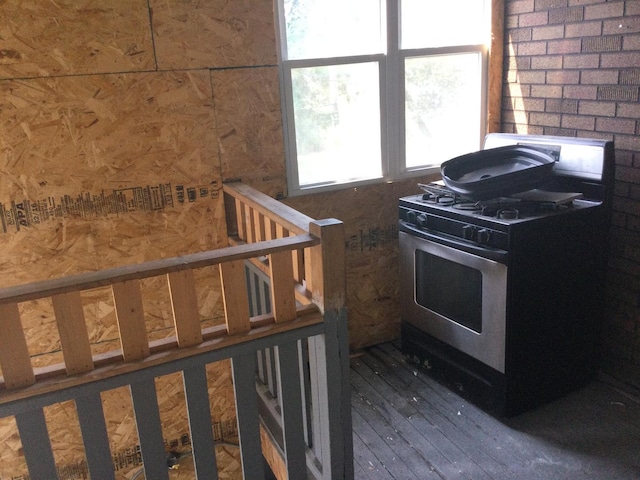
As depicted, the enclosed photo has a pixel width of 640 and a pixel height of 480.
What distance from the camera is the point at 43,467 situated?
161 centimetres

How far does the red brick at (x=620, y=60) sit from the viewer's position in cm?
262

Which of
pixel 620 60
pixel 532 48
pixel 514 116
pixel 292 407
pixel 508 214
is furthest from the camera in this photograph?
pixel 514 116

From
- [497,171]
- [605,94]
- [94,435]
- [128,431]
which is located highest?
[605,94]

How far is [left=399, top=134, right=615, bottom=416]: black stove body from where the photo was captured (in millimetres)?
2469

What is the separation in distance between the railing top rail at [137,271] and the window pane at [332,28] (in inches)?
57.0

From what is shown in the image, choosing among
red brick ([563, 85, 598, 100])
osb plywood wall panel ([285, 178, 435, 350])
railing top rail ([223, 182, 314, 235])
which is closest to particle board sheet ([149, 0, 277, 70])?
railing top rail ([223, 182, 314, 235])

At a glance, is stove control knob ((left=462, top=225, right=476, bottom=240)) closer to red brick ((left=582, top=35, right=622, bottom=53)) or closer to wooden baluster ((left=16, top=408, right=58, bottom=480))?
red brick ((left=582, top=35, right=622, bottom=53))

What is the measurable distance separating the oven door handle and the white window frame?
0.42 meters

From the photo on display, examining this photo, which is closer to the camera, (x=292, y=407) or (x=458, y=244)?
(x=292, y=407)

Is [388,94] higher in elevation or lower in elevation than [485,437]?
higher

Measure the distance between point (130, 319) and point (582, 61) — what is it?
2.57 m

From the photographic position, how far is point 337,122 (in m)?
3.06

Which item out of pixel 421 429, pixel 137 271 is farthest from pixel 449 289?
pixel 137 271

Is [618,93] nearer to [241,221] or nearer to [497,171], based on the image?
[497,171]
